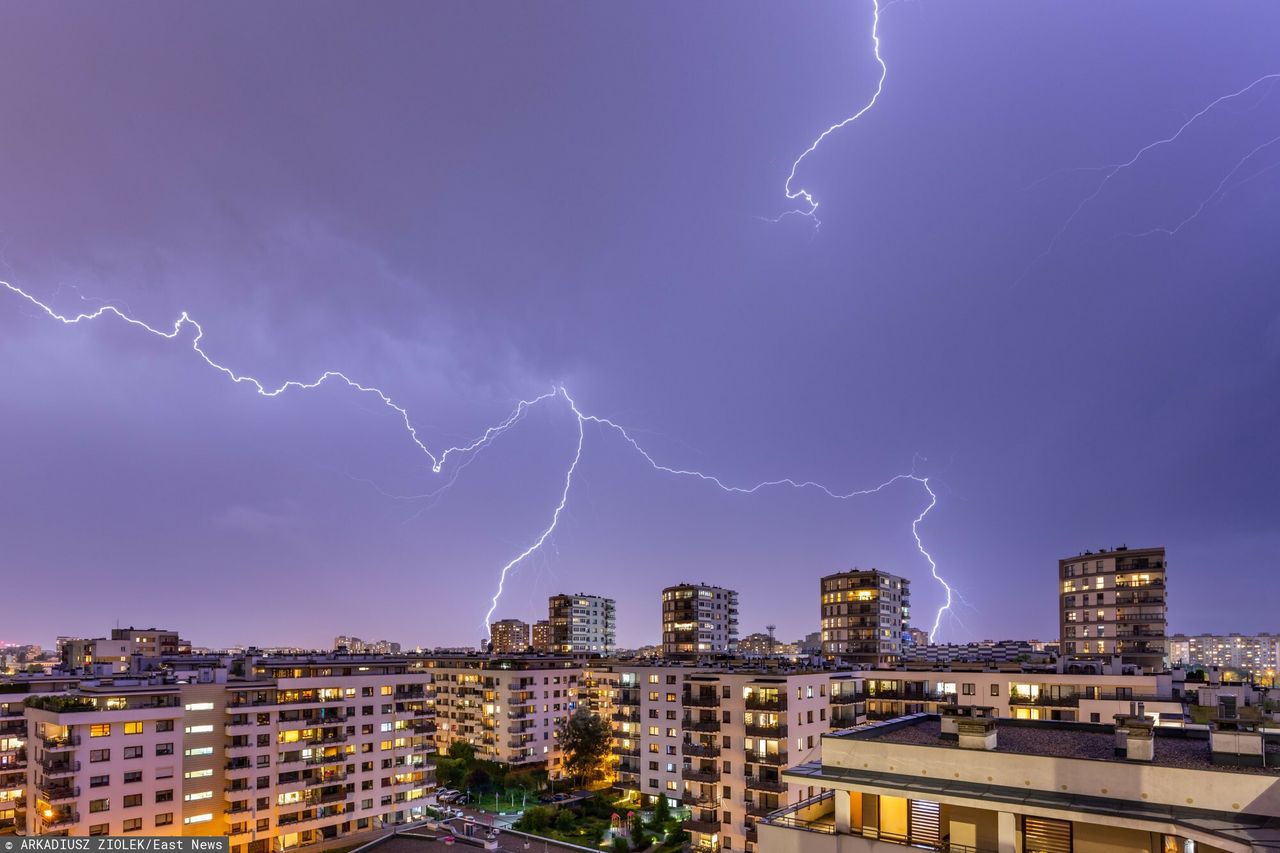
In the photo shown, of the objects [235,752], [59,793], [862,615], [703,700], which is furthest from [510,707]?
[862,615]

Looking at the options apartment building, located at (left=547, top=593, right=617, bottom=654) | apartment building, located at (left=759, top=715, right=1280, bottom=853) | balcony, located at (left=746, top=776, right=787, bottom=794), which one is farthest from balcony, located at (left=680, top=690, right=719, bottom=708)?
apartment building, located at (left=547, top=593, right=617, bottom=654)

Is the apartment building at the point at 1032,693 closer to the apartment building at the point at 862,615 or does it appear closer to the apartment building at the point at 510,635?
the apartment building at the point at 862,615

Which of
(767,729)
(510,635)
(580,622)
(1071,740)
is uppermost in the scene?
(1071,740)

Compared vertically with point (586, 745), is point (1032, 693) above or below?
above

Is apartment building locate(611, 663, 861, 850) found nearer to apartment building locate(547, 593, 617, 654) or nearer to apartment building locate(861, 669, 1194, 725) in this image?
apartment building locate(861, 669, 1194, 725)

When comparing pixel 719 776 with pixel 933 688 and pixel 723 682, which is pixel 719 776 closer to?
pixel 723 682

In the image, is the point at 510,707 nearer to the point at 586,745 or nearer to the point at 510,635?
the point at 586,745

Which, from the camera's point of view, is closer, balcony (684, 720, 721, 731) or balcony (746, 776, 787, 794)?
balcony (746, 776, 787, 794)
